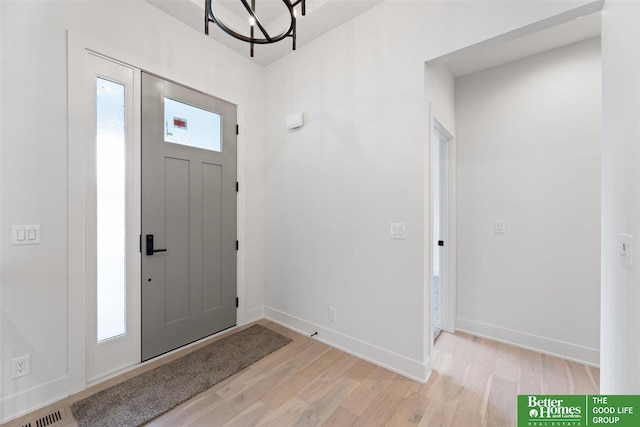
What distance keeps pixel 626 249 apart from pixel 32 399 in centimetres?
332

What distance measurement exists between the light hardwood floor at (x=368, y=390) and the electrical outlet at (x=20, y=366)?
263 millimetres

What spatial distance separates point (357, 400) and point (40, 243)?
7.77 feet

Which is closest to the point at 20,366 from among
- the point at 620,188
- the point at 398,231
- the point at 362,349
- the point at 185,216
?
the point at 185,216

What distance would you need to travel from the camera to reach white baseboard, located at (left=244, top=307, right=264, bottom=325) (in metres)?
3.02

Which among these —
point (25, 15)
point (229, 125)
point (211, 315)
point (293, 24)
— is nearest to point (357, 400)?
point (211, 315)

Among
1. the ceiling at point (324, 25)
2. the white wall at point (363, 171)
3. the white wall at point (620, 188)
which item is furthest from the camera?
the ceiling at point (324, 25)

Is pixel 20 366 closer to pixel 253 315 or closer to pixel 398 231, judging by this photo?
pixel 253 315

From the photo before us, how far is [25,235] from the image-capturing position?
5.55 feet

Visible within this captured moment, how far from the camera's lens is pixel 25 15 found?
1.69 metres

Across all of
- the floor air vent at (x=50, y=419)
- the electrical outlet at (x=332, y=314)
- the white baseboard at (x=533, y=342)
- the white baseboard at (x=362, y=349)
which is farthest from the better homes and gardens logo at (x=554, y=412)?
the floor air vent at (x=50, y=419)

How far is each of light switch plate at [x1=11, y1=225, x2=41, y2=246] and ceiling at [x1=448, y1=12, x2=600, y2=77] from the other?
3.18 metres

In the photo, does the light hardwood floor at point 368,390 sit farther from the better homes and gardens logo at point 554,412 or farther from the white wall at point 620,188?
the white wall at point 620,188

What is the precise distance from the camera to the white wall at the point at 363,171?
2.04m

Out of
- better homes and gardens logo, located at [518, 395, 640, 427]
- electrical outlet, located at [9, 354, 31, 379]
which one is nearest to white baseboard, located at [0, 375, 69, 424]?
electrical outlet, located at [9, 354, 31, 379]
